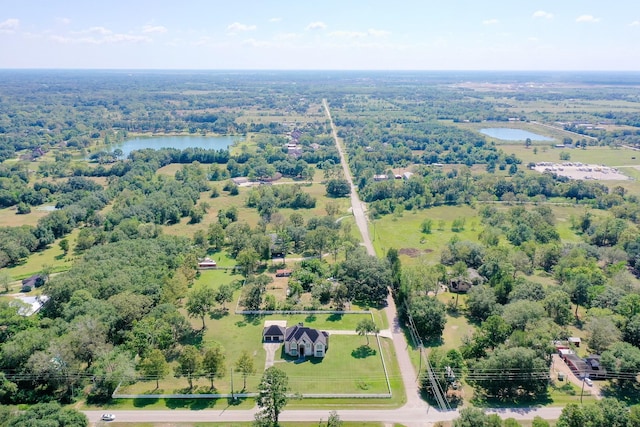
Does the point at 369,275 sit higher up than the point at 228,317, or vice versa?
the point at 369,275

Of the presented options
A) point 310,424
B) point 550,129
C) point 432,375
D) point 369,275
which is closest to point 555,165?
point 550,129

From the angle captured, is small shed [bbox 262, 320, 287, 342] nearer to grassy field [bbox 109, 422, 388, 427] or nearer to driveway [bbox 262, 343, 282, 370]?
driveway [bbox 262, 343, 282, 370]

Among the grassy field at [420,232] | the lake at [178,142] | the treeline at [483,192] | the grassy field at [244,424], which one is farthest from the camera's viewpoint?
the lake at [178,142]

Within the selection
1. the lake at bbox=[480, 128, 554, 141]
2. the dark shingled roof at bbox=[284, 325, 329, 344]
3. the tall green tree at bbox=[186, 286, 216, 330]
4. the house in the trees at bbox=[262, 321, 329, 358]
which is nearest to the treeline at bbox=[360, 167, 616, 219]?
the tall green tree at bbox=[186, 286, 216, 330]

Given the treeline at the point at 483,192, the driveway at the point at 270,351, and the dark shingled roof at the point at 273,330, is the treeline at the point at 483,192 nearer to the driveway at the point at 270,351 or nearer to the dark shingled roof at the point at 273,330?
the dark shingled roof at the point at 273,330

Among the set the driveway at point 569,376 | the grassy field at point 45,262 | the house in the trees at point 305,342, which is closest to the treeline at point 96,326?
the grassy field at point 45,262

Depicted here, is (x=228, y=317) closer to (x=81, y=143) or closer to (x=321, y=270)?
(x=321, y=270)

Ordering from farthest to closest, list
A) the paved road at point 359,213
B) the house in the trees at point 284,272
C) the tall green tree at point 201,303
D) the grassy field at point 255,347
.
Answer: the paved road at point 359,213
the house in the trees at point 284,272
the tall green tree at point 201,303
the grassy field at point 255,347

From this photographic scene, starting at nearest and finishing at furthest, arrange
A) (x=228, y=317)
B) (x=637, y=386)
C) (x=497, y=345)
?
(x=637, y=386)
(x=497, y=345)
(x=228, y=317)
